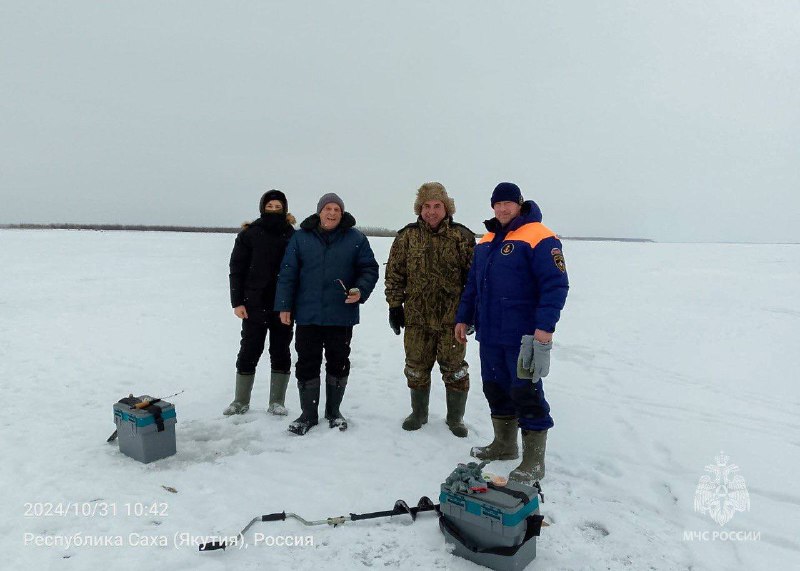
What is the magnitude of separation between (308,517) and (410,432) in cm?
167

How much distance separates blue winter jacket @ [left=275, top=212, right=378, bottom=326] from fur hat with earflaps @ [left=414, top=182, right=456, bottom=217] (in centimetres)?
71

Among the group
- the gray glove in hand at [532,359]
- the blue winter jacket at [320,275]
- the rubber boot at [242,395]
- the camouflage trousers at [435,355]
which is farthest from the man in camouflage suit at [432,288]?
the rubber boot at [242,395]

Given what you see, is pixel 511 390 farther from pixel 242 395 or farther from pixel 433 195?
pixel 242 395

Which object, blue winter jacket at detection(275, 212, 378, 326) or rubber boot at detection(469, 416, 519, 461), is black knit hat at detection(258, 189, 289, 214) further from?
rubber boot at detection(469, 416, 519, 461)

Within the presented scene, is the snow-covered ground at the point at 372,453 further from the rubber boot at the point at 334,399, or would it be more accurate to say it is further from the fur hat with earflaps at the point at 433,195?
the fur hat with earflaps at the point at 433,195

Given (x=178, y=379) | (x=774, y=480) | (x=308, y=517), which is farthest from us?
(x=178, y=379)

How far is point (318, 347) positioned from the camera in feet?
15.8

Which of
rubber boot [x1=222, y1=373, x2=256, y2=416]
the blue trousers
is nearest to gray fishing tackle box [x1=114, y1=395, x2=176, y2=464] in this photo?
rubber boot [x1=222, y1=373, x2=256, y2=416]

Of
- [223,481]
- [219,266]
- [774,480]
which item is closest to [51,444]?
[223,481]

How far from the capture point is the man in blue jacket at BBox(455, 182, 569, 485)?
3.70 metres

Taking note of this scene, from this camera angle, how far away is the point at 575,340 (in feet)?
31.3

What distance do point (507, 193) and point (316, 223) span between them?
188cm

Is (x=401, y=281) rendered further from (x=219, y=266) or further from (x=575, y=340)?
(x=219, y=266)

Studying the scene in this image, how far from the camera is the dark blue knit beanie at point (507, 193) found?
156 inches
